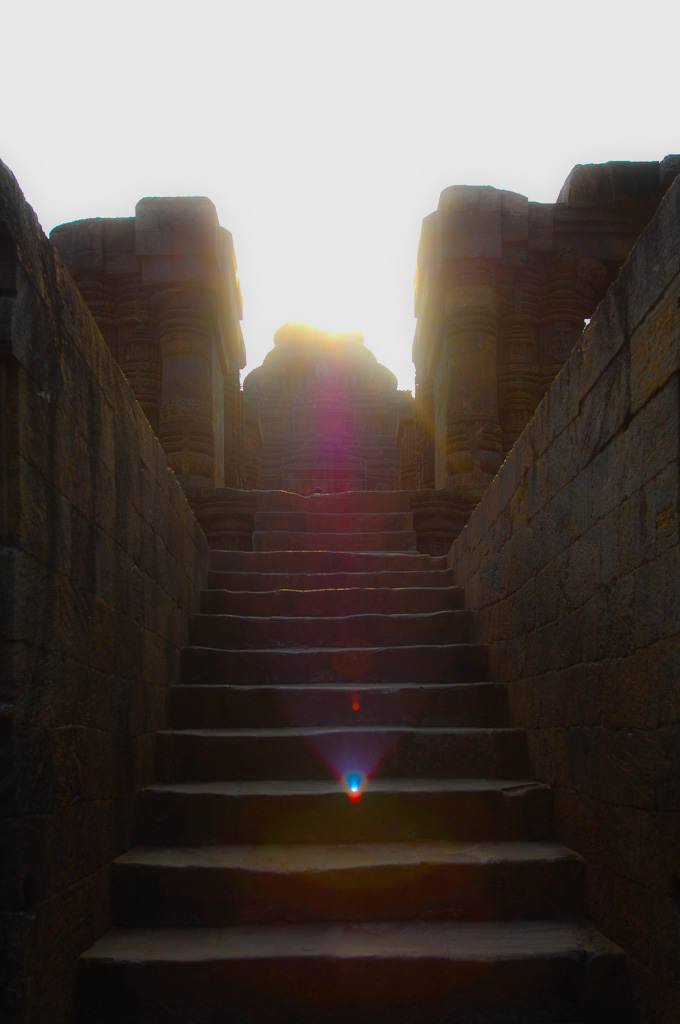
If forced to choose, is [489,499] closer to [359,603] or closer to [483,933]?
[359,603]

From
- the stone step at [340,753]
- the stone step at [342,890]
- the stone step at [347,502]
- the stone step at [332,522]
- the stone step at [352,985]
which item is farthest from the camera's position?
the stone step at [347,502]

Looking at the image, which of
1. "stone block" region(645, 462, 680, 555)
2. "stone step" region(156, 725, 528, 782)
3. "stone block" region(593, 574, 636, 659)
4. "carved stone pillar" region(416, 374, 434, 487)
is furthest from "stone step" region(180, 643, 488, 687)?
"carved stone pillar" region(416, 374, 434, 487)

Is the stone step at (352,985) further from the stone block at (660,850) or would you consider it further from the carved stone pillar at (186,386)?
the carved stone pillar at (186,386)

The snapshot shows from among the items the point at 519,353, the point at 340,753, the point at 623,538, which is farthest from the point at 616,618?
the point at 519,353

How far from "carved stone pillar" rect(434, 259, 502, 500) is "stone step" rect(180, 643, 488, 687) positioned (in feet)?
13.3

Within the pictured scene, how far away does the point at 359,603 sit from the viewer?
5.55 m

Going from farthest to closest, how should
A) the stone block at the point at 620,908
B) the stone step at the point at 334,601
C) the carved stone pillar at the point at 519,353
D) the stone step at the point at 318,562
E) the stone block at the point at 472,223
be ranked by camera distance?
the carved stone pillar at the point at 519,353 < the stone block at the point at 472,223 < the stone step at the point at 318,562 < the stone step at the point at 334,601 < the stone block at the point at 620,908

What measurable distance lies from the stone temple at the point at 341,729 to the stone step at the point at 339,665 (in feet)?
0.06

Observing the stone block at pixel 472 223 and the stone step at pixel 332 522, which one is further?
the stone block at pixel 472 223

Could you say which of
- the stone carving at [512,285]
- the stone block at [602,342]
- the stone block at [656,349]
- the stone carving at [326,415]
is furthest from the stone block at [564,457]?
the stone carving at [326,415]

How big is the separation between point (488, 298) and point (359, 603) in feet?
15.7

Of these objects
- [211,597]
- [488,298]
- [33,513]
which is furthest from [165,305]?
[33,513]

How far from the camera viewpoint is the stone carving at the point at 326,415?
2131 cm

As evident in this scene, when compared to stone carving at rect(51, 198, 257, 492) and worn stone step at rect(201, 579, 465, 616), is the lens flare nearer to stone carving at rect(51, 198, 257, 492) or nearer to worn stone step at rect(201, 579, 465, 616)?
worn stone step at rect(201, 579, 465, 616)
